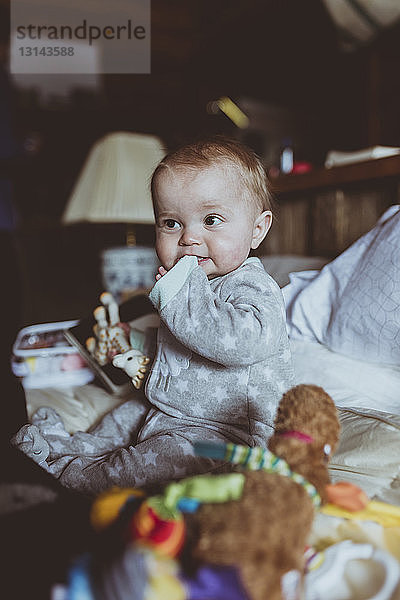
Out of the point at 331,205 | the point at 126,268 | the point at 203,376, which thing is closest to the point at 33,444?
the point at 203,376

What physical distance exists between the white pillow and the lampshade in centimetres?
117

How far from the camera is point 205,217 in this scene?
2.99 feet

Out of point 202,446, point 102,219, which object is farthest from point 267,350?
point 102,219

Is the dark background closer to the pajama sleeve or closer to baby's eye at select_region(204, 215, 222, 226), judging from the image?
baby's eye at select_region(204, 215, 222, 226)

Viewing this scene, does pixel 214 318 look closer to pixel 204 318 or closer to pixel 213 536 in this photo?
pixel 204 318

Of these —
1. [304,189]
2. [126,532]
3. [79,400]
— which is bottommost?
[79,400]

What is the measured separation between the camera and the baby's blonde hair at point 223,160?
35.9 inches

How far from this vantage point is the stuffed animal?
0.41 metres

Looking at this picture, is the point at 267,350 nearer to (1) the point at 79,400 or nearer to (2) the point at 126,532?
(2) the point at 126,532

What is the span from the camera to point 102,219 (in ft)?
7.66

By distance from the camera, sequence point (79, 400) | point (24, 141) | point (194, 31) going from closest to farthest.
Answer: point (79, 400)
point (194, 31)
point (24, 141)

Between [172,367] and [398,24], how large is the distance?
178 centimetres

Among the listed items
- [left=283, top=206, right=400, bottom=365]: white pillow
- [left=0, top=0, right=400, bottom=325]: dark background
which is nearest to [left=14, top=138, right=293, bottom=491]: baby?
[left=283, top=206, right=400, bottom=365]: white pillow

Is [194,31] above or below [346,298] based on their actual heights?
above
